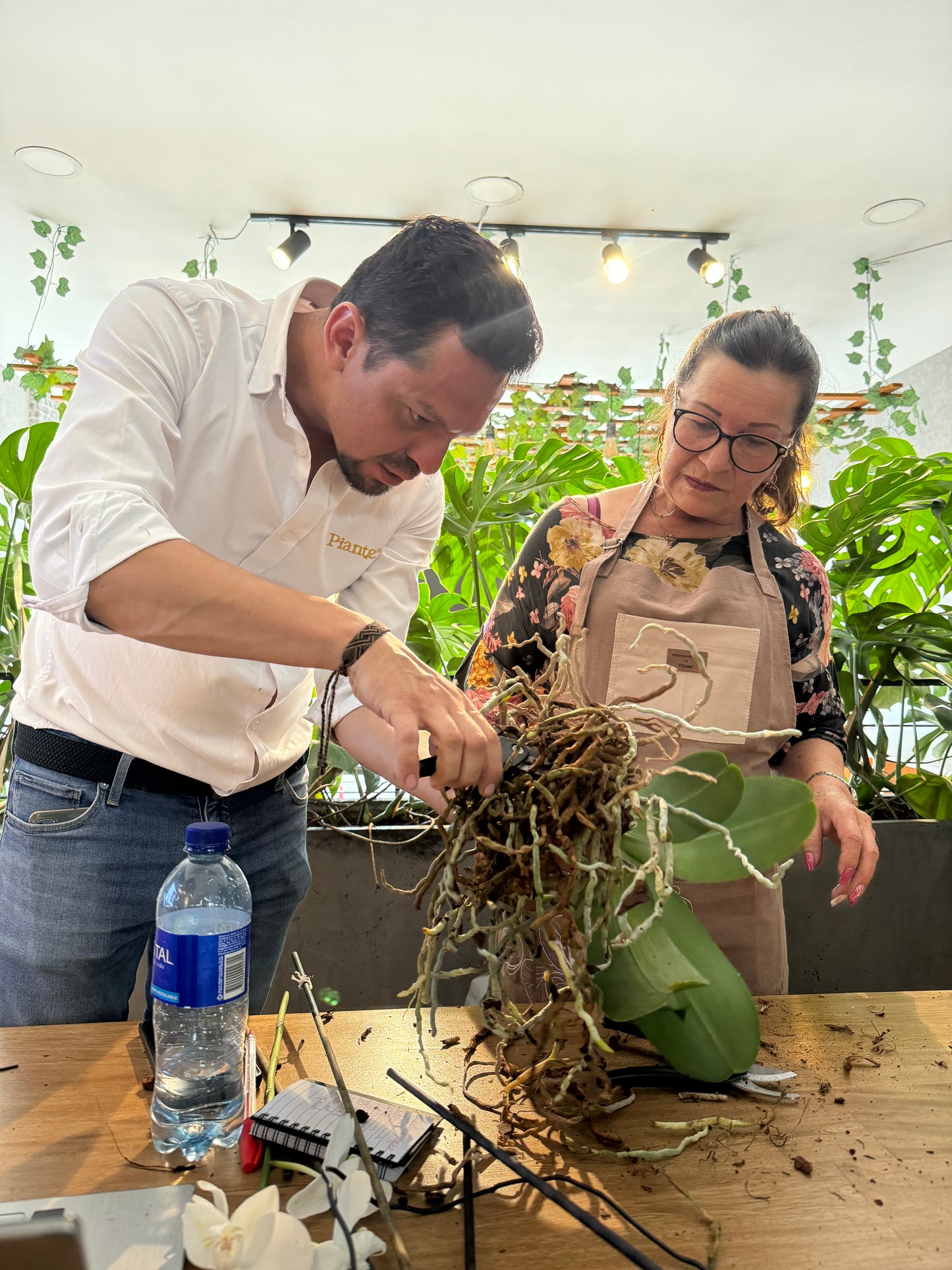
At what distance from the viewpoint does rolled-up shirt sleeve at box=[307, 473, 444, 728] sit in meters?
1.28

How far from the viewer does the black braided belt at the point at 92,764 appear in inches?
40.6

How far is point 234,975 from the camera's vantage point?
69 cm

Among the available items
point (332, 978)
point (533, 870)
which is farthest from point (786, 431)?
point (332, 978)

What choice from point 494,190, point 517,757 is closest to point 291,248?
point 494,190

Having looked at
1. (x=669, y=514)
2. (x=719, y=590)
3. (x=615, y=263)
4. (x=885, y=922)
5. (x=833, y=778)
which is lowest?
(x=885, y=922)

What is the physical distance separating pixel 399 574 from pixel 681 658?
17.0 inches

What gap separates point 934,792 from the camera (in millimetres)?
2096

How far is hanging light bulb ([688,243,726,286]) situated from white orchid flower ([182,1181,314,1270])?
365 centimetres

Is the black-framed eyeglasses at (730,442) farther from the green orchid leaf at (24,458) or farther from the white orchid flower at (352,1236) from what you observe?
the green orchid leaf at (24,458)

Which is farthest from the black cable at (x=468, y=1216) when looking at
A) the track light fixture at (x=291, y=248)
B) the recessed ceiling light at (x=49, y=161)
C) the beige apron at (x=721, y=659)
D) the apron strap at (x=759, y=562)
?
the recessed ceiling light at (x=49, y=161)

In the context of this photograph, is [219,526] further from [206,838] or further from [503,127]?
[503,127]

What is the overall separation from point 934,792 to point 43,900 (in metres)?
1.90

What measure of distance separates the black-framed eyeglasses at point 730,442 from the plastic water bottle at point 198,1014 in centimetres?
86

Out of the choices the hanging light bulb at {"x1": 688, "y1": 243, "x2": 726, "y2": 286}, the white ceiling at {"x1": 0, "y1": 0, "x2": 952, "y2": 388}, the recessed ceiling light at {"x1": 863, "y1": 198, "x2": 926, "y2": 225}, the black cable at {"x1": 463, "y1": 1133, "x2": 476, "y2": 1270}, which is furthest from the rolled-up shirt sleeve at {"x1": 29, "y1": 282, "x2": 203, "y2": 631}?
the recessed ceiling light at {"x1": 863, "y1": 198, "x2": 926, "y2": 225}
